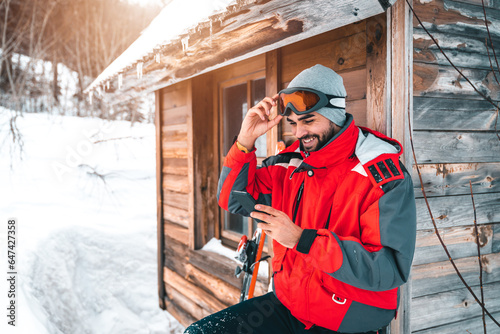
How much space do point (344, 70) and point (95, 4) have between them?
1351 centimetres

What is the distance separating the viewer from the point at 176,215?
4.40 metres

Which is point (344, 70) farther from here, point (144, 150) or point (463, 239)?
point (144, 150)

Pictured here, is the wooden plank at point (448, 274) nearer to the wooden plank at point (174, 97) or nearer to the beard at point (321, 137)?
the beard at point (321, 137)

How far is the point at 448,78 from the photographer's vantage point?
1903 millimetres

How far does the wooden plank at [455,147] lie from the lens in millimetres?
1843

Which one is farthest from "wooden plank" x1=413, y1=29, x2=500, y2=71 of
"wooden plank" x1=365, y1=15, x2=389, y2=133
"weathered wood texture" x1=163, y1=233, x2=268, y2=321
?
"weathered wood texture" x1=163, y1=233, x2=268, y2=321

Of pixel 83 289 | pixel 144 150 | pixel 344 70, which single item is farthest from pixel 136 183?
pixel 344 70

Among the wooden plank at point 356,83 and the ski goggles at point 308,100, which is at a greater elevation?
the wooden plank at point 356,83

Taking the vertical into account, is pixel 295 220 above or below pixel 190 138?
below

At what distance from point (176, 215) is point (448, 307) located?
325cm

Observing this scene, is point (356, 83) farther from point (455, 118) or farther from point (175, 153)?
point (175, 153)

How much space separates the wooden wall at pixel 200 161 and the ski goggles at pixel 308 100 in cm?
A: 50

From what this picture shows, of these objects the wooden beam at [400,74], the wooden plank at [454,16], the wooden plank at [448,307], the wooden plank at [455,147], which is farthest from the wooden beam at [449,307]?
the wooden plank at [454,16]

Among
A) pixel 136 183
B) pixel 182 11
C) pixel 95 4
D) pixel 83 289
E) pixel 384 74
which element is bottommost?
pixel 83 289
